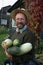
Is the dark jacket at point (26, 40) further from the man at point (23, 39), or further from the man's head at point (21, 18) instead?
the man's head at point (21, 18)

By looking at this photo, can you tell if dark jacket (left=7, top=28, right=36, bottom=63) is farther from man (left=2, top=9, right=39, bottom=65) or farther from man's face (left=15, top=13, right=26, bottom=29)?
man's face (left=15, top=13, right=26, bottom=29)

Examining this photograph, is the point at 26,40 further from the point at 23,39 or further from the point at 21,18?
the point at 21,18

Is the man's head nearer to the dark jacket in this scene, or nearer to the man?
the man

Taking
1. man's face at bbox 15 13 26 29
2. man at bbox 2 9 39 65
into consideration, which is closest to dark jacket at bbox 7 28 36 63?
man at bbox 2 9 39 65

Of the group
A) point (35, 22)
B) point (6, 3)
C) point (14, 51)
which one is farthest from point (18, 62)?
point (6, 3)

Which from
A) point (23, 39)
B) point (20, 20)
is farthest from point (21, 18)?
point (23, 39)

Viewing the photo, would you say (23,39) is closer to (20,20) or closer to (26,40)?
(26,40)

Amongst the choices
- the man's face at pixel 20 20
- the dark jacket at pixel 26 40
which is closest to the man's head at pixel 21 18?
the man's face at pixel 20 20

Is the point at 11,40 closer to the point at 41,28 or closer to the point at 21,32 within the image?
the point at 21,32

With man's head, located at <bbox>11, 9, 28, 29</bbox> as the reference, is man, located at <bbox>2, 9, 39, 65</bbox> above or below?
below

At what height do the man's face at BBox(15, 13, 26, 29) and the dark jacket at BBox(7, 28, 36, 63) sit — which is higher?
the man's face at BBox(15, 13, 26, 29)

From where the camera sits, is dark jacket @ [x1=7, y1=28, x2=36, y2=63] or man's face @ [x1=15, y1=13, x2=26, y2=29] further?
man's face @ [x1=15, y1=13, x2=26, y2=29]

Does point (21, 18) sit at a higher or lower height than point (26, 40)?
higher

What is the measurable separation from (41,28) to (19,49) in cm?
757
